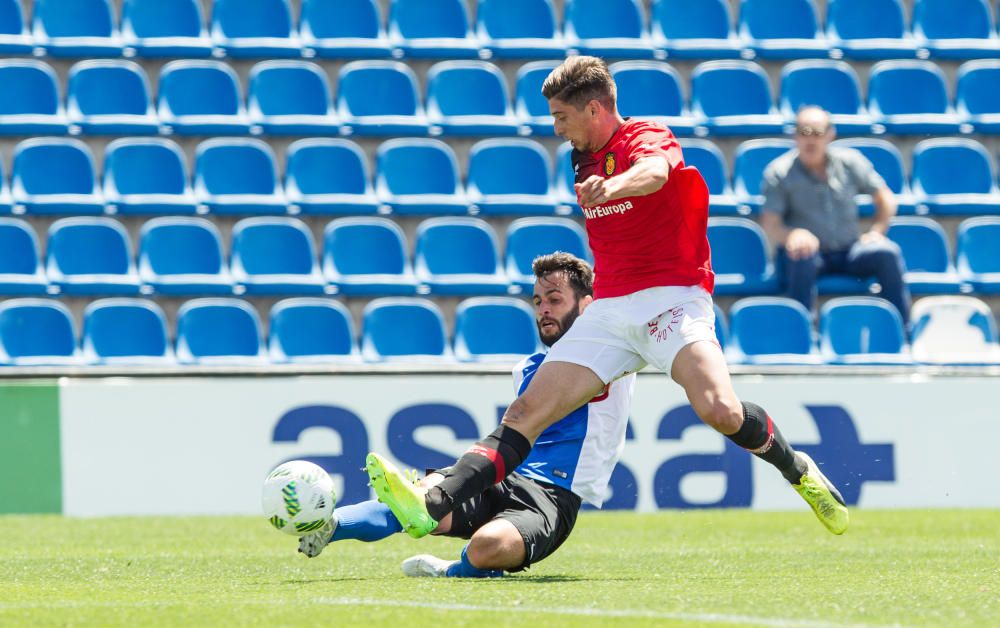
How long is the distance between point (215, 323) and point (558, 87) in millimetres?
5499

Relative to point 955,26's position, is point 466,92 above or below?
below

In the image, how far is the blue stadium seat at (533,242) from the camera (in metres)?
11.2

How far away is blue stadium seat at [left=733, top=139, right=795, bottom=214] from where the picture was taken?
11922mm

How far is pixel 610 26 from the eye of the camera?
12.9 m

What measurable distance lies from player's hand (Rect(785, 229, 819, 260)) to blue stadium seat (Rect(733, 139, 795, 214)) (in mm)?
1126

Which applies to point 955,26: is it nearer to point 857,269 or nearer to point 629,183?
point 857,269

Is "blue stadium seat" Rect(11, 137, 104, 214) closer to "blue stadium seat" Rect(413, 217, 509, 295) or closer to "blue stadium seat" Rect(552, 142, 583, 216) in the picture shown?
"blue stadium seat" Rect(413, 217, 509, 295)

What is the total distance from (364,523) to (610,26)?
7.84 meters

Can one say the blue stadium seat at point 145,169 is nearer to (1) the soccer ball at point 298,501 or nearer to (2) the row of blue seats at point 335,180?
(2) the row of blue seats at point 335,180

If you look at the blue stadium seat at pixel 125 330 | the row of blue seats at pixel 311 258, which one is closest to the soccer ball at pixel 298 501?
the blue stadium seat at pixel 125 330

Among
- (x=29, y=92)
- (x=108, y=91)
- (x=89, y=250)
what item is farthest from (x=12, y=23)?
(x=89, y=250)

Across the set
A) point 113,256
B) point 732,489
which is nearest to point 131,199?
point 113,256

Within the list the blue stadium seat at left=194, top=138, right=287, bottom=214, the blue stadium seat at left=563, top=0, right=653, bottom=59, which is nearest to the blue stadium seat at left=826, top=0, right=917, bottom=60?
the blue stadium seat at left=563, top=0, right=653, bottom=59

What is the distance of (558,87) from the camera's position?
5.63m
